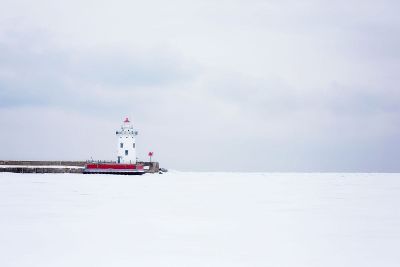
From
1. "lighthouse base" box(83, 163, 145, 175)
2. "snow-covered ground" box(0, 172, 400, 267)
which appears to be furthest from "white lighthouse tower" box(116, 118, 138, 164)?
"snow-covered ground" box(0, 172, 400, 267)

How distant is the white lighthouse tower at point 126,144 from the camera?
73500mm

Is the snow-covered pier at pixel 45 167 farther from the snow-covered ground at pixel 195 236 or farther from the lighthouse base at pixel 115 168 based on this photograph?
the snow-covered ground at pixel 195 236

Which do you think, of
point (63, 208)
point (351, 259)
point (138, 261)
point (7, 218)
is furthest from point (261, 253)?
point (63, 208)

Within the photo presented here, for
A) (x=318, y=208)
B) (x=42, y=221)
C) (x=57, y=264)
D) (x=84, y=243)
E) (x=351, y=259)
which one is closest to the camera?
(x=57, y=264)

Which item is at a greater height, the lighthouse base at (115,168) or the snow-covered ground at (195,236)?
the lighthouse base at (115,168)

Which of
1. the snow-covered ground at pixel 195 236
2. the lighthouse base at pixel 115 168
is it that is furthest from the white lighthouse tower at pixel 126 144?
the snow-covered ground at pixel 195 236

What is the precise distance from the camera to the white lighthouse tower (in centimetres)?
7350

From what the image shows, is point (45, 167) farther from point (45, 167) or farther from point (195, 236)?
point (195, 236)

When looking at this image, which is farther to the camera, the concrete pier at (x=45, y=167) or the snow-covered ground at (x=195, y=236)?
the concrete pier at (x=45, y=167)

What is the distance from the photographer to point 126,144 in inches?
2894

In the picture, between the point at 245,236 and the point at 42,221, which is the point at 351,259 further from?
the point at 42,221

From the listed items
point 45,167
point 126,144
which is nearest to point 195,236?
point 126,144

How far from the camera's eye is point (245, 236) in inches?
726

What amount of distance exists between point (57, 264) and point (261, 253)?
5.42m
